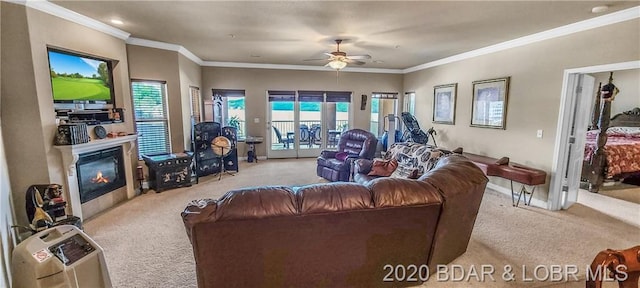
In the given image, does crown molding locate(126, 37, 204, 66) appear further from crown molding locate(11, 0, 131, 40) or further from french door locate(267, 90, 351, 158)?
french door locate(267, 90, 351, 158)

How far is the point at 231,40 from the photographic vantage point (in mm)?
4570

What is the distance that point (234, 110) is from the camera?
7.43 meters

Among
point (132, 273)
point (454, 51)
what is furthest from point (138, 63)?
point (454, 51)

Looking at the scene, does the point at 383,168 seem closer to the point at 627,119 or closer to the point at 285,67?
the point at 285,67

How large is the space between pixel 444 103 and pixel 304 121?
3.66 meters

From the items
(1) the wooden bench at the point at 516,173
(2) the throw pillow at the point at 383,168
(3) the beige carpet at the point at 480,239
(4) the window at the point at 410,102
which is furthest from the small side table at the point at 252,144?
(1) the wooden bench at the point at 516,173

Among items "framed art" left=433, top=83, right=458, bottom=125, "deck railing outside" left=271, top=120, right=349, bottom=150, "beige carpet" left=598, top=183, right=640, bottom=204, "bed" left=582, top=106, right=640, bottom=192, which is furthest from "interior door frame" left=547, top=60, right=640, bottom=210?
"deck railing outside" left=271, top=120, right=349, bottom=150

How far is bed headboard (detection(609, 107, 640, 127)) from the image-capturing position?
6.27 meters

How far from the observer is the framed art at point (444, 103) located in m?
6.00

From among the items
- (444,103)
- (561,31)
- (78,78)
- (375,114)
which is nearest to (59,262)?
(78,78)

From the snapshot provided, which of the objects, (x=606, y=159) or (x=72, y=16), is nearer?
(x=72, y=16)

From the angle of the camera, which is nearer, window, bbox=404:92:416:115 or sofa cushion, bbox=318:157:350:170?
sofa cushion, bbox=318:157:350:170

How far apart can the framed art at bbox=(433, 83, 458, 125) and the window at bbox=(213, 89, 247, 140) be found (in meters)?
4.87

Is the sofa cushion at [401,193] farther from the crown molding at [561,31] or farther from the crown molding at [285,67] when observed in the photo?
the crown molding at [285,67]
